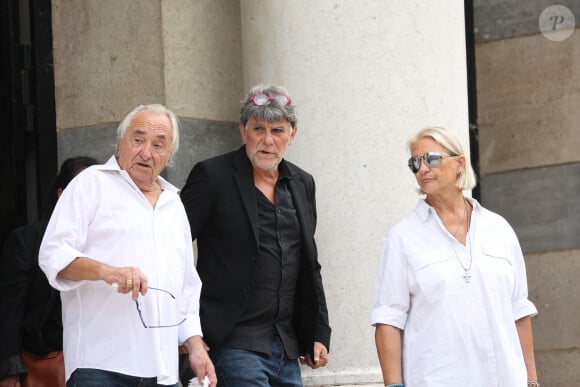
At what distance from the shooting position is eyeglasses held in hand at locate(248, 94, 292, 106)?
5641 millimetres

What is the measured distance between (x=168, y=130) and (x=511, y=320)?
1677 mm

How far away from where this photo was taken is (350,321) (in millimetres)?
6609

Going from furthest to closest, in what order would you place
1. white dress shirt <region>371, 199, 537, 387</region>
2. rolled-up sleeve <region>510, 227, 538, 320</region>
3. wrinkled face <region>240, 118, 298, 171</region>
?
wrinkled face <region>240, 118, 298, 171</region> → rolled-up sleeve <region>510, 227, 538, 320</region> → white dress shirt <region>371, 199, 537, 387</region>

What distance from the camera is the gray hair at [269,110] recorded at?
221 inches

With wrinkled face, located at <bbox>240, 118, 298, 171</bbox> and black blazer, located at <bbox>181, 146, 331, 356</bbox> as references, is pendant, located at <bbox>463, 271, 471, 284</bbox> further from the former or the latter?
wrinkled face, located at <bbox>240, 118, 298, 171</bbox>

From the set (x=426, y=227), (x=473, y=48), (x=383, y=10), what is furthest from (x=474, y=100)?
(x=426, y=227)

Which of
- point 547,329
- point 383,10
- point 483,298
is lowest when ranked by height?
point 547,329

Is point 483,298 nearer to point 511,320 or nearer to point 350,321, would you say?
point 511,320

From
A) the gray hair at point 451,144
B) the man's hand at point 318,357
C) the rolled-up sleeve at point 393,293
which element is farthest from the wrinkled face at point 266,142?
the man's hand at point 318,357

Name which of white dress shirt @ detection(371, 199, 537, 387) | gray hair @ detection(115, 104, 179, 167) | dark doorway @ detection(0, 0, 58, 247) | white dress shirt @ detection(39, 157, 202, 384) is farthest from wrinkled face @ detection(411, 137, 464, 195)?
dark doorway @ detection(0, 0, 58, 247)

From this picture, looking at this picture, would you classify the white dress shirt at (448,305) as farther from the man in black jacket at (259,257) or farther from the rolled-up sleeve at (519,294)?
the man in black jacket at (259,257)

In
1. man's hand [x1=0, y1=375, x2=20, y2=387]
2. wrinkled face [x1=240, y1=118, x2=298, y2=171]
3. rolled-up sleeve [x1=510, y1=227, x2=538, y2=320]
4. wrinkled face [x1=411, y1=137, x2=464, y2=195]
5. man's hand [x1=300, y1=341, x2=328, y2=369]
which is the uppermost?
wrinkled face [x1=240, y1=118, x2=298, y2=171]

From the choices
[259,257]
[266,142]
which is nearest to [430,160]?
[266,142]

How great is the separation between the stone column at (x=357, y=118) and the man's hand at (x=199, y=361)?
→ 1.70 meters
